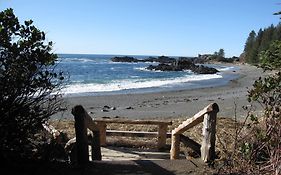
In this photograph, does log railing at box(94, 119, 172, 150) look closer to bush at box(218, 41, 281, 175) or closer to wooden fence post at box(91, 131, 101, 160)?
wooden fence post at box(91, 131, 101, 160)

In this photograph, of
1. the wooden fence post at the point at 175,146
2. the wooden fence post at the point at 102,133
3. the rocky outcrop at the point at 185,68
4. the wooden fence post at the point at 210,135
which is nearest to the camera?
the wooden fence post at the point at 210,135

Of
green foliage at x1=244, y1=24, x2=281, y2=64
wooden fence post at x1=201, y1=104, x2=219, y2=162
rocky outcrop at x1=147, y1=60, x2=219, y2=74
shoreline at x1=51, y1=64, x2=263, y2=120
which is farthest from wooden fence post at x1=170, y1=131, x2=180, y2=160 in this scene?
green foliage at x1=244, y1=24, x2=281, y2=64

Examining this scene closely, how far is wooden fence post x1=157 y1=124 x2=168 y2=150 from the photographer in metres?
9.16

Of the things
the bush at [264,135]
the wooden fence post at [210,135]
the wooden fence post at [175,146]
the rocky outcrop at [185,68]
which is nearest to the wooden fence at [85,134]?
the wooden fence post at [175,146]

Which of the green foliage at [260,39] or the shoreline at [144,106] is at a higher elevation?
the green foliage at [260,39]

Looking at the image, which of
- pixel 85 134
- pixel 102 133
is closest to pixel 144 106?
pixel 102 133

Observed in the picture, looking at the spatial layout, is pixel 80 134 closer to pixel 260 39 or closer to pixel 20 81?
pixel 20 81

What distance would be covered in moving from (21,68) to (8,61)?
194mm

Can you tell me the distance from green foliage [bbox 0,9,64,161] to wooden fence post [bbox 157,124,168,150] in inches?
156

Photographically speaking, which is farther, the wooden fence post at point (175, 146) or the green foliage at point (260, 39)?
the green foliage at point (260, 39)

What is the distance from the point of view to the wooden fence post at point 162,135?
30.0ft

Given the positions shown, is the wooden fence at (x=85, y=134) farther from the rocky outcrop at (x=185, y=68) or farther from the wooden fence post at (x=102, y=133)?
the rocky outcrop at (x=185, y=68)

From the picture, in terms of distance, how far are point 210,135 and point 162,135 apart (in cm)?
311

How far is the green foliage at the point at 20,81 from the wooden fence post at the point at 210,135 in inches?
98.3
